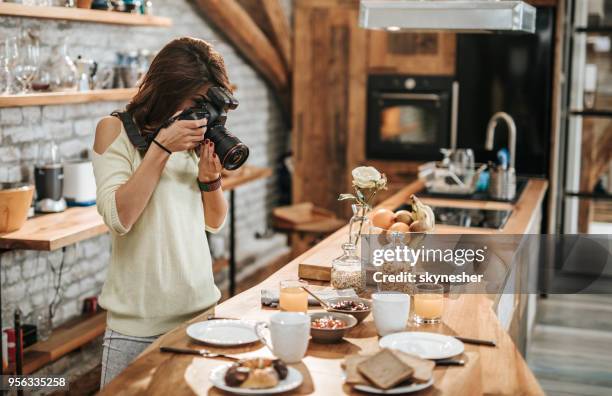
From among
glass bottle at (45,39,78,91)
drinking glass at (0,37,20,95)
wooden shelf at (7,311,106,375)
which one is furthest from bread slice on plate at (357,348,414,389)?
glass bottle at (45,39,78,91)

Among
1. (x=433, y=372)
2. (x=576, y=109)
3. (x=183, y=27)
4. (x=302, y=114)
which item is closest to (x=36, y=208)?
(x=183, y=27)

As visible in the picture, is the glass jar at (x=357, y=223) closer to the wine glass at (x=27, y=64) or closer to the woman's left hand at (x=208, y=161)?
the woman's left hand at (x=208, y=161)

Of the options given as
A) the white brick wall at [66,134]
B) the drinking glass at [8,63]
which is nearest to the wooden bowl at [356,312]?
the drinking glass at [8,63]

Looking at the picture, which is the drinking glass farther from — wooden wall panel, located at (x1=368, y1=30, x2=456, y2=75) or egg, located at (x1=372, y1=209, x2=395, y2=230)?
wooden wall panel, located at (x1=368, y1=30, x2=456, y2=75)

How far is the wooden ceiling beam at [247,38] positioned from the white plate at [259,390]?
438 cm

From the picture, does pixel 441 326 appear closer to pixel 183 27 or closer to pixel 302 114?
pixel 183 27

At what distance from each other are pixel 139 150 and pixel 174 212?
0.66ft

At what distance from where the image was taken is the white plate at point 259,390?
1.70 m

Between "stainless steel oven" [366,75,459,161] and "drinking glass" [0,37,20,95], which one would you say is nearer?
"drinking glass" [0,37,20,95]

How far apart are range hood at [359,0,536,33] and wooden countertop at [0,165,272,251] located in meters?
1.50

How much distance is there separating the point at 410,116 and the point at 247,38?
1.40m

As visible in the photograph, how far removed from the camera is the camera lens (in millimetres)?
2309

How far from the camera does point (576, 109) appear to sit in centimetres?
623

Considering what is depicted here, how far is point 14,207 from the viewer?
3475 mm
